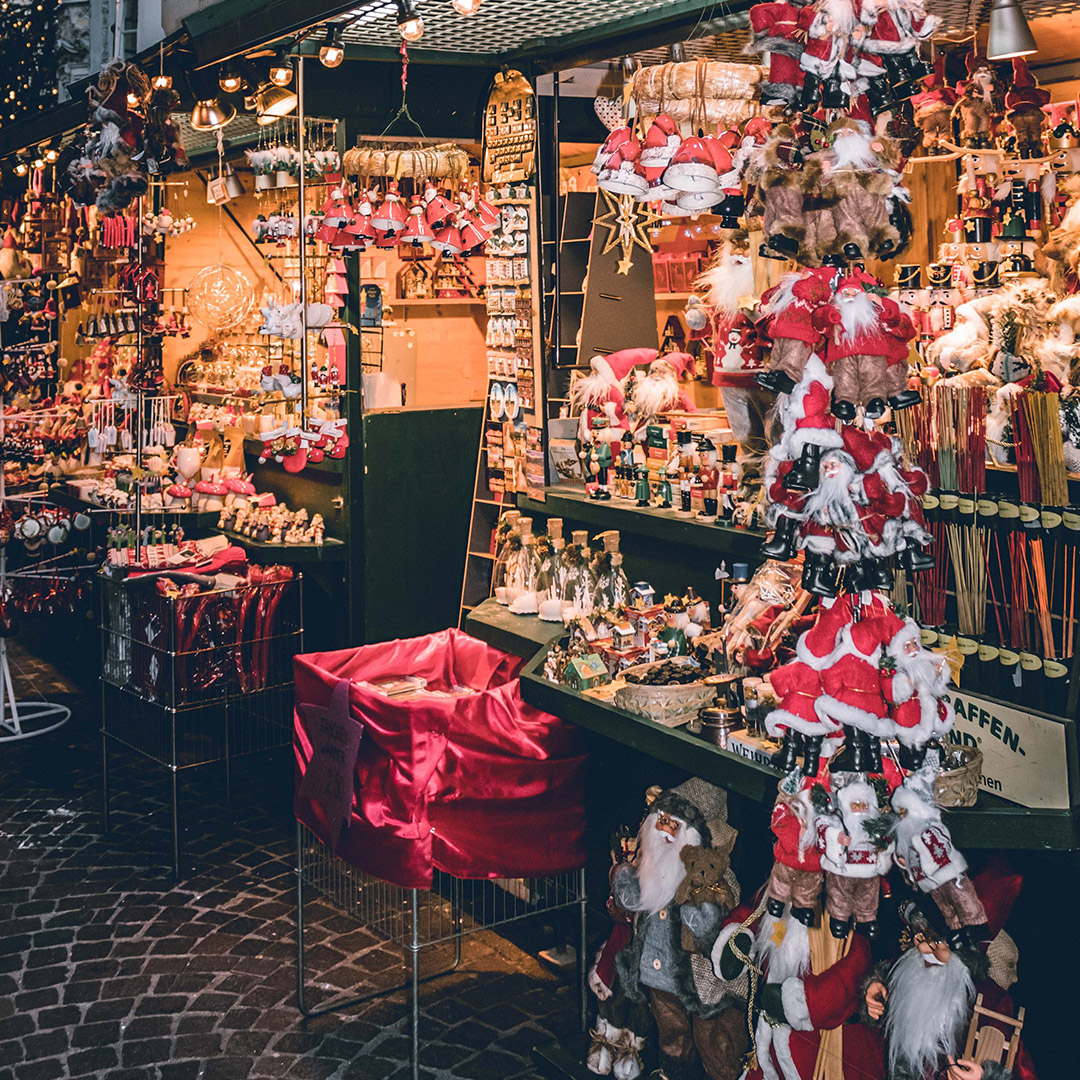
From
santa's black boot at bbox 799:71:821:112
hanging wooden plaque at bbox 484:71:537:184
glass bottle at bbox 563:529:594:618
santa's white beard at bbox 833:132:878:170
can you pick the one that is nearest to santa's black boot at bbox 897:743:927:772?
santa's white beard at bbox 833:132:878:170

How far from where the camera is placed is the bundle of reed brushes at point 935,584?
2951 mm

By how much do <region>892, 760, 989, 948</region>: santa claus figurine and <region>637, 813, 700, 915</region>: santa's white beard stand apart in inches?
36.0

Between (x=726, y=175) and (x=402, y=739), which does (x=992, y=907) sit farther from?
(x=726, y=175)

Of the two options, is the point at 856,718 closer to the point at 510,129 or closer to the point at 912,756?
the point at 912,756

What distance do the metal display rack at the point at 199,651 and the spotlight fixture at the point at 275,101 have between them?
212cm

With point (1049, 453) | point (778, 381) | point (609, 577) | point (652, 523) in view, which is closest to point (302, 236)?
point (609, 577)

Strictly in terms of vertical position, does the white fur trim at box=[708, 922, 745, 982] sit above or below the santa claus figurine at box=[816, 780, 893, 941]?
below

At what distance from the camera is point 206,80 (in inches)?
228

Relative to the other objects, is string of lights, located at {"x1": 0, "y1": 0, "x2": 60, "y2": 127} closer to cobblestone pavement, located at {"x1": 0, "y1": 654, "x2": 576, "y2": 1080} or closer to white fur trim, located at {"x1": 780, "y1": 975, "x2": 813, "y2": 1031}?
cobblestone pavement, located at {"x1": 0, "y1": 654, "x2": 576, "y2": 1080}

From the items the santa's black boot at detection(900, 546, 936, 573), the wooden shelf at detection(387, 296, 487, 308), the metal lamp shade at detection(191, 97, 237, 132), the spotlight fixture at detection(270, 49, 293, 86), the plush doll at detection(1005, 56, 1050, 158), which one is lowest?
the santa's black boot at detection(900, 546, 936, 573)

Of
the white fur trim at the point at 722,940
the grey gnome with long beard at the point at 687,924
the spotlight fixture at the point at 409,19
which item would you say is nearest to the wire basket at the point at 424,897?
the grey gnome with long beard at the point at 687,924

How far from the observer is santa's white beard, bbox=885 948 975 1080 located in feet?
8.91

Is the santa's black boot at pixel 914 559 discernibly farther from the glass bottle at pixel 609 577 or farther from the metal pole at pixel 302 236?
the metal pole at pixel 302 236

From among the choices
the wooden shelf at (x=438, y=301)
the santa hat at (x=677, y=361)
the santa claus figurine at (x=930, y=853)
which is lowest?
the santa claus figurine at (x=930, y=853)
